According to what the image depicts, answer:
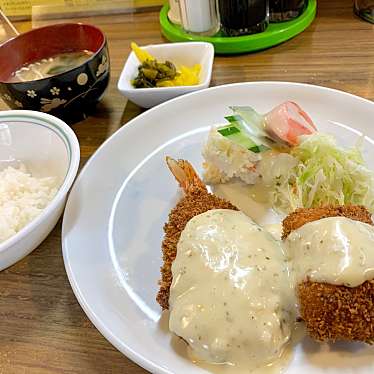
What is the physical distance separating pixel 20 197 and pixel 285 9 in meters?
1.45

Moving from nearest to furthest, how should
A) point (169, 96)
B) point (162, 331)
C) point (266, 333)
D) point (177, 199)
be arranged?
point (266, 333) < point (162, 331) < point (177, 199) < point (169, 96)

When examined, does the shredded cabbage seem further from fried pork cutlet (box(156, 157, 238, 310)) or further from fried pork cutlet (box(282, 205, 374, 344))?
fried pork cutlet (box(282, 205, 374, 344))

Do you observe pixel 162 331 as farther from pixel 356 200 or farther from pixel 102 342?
pixel 356 200

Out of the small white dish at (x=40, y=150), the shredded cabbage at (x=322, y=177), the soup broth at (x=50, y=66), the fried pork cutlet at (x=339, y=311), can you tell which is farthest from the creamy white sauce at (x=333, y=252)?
the soup broth at (x=50, y=66)

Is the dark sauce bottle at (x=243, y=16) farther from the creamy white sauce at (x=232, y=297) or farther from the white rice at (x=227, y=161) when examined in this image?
the creamy white sauce at (x=232, y=297)

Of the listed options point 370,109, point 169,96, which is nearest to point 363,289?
point 370,109

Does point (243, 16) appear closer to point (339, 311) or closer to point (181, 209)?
point (181, 209)

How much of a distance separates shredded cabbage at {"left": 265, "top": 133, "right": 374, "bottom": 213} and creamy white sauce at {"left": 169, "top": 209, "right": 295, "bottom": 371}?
30cm

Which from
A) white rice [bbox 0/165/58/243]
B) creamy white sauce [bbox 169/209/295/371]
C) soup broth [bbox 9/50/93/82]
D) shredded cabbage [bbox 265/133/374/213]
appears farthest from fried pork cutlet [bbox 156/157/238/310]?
soup broth [bbox 9/50/93/82]

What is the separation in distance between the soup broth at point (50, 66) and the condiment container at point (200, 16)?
1.72ft

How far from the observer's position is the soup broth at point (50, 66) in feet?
5.47

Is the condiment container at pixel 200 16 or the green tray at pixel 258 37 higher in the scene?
the condiment container at pixel 200 16

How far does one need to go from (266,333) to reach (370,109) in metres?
0.86

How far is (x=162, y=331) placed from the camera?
3.24 feet
